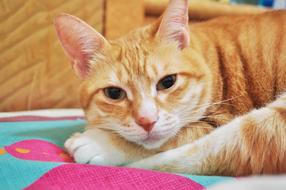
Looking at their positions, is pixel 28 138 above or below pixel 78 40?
below

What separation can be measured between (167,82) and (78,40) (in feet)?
0.99

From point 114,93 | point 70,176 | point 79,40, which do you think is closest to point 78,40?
point 79,40

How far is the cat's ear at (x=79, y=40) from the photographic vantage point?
1087 millimetres

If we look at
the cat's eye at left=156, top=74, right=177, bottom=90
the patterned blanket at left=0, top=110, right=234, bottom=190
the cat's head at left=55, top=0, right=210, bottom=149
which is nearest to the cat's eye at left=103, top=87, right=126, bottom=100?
the cat's head at left=55, top=0, right=210, bottom=149

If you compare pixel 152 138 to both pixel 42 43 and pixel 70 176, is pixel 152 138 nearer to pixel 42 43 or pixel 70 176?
pixel 70 176

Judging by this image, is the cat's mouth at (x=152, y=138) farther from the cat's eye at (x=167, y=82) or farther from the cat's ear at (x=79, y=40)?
the cat's ear at (x=79, y=40)

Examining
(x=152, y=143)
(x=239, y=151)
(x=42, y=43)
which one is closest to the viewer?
(x=239, y=151)

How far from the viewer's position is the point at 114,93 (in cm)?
107

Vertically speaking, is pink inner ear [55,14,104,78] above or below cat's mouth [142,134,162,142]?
above

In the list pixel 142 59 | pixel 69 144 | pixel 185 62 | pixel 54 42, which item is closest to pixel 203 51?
pixel 185 62

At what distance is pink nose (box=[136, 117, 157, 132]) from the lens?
36.9 inches

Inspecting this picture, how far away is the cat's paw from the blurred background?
916mm

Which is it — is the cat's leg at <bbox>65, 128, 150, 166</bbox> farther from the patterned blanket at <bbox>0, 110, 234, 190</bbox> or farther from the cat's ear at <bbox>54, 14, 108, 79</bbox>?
the cat's ear at <bbox>54, 14, 108, 79</bbox>

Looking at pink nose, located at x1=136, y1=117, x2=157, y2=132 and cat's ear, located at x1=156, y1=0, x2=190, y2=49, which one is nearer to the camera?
pink nose, located at x1=136, y1=117, x2=157, y2=132
